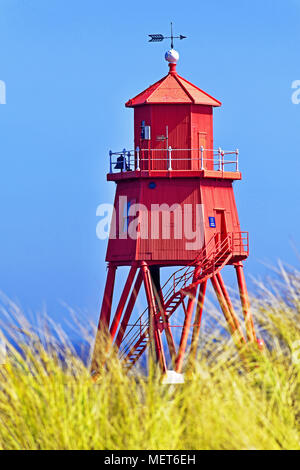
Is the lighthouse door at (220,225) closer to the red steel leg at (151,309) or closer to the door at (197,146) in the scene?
the door at (197,146)

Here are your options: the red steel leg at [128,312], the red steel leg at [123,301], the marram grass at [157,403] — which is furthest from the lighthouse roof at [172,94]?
the marram grass at [157,403]

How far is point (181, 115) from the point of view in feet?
143

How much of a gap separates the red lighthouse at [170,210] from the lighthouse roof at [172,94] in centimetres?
4

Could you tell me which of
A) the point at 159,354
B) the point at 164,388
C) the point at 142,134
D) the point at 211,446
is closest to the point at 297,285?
the point at 164,388

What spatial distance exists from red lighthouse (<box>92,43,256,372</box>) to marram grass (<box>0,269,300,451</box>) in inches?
913

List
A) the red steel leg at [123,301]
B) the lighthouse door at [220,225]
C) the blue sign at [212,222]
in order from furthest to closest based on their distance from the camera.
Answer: the lighthouse door at [220,225]
the blue sign at [212,222]
the red steel leg at [123,301]

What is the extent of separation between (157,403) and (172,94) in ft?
91.8

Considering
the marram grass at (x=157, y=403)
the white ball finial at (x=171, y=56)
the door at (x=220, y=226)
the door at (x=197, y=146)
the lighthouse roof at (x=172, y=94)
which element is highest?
the white ball finial at (x=171, y=56)

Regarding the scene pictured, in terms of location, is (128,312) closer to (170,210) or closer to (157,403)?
(170,210)

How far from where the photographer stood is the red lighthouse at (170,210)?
4259cm

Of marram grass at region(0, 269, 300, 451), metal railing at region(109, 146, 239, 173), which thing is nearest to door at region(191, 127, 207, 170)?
metal railing at region(109, 146, 239, 173)

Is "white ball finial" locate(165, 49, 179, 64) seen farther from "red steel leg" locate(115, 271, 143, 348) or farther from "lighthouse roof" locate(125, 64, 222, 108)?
"red steel leg" locate(115, 271, 143, 348)

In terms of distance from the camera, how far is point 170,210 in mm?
42875

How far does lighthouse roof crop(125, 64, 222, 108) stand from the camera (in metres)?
43.4
